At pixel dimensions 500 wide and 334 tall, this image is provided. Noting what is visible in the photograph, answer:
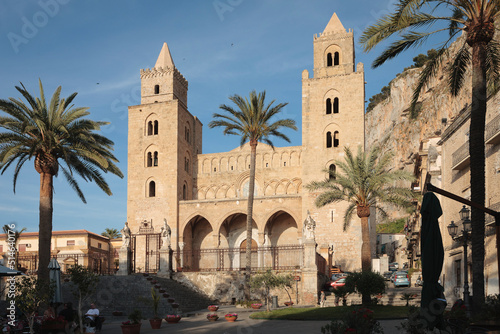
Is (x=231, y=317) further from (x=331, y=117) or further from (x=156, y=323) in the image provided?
(x=331, y=117)

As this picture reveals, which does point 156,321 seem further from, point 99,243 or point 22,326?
point 99,243

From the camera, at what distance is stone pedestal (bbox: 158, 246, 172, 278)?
2855 cm

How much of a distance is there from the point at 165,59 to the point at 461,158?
94.0ft

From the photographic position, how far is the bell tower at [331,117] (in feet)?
120

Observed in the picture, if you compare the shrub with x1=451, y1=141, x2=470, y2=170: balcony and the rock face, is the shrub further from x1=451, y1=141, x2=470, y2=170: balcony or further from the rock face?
the rock face

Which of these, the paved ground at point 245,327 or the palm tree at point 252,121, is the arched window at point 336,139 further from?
the paved ground at point 245,327

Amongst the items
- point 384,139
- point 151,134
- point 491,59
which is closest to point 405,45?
point 491,59

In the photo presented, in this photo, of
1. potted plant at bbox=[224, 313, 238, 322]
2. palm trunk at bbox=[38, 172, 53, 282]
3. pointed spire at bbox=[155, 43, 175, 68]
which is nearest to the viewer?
potted plant at bbox=[224, 313, 238, 322]

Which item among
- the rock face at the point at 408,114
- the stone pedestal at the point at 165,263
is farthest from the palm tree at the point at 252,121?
the rock face at the point at 408,114

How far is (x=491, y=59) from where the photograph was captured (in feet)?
45.5

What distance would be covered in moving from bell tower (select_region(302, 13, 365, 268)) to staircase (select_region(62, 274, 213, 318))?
12293 millimetres

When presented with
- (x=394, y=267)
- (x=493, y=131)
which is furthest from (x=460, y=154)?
(x=394, y=267)

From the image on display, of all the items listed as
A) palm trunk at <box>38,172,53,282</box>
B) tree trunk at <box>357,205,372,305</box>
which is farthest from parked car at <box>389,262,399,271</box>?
palm trunk at <box>38,172,53,282</box>

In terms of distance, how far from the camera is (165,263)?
28.8 m
